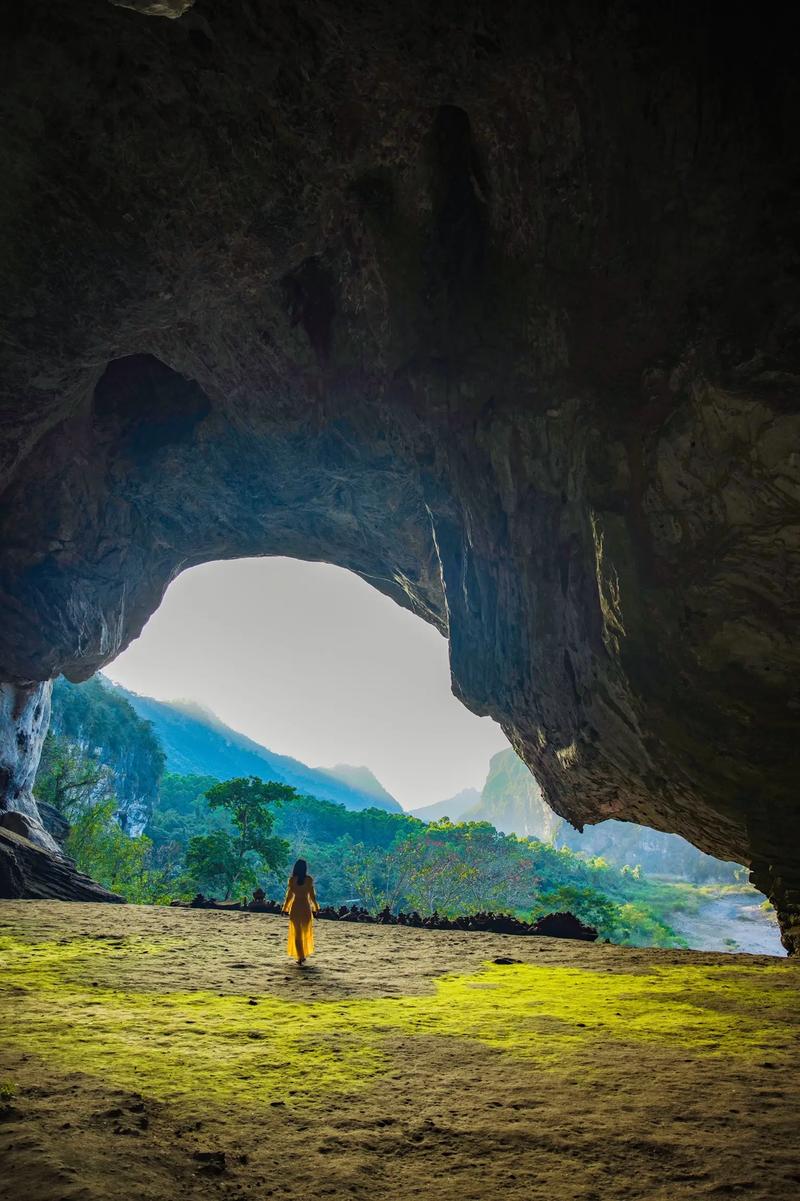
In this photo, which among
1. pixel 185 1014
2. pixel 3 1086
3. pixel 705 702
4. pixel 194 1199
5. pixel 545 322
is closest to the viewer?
pixel 194 1199

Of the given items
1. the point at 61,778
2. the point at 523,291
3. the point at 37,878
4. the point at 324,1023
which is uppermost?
the point at 523,291

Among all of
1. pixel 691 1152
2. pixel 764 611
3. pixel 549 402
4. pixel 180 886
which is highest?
pixel 549 402

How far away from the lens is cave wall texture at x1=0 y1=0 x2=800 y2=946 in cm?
895

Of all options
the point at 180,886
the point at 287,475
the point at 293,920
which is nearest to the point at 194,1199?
the point at 293,920

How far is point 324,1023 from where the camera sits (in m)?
5.41

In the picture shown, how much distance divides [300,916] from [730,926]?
84.7m

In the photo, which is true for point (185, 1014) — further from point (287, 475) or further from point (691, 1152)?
point (287, 475)

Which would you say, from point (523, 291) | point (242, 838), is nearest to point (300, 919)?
point (523, 291)

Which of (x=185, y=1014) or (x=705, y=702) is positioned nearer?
(x=185, y=1014)

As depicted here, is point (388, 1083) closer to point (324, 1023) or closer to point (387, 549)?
point (324, 1023)

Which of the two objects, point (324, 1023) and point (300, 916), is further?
point (300, 916)

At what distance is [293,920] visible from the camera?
8914 millimetres

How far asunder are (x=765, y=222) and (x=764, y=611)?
18.6 ft

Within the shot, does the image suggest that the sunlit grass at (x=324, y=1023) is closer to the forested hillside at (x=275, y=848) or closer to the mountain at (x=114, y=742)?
the forested hillside at (x=275, y=848)
